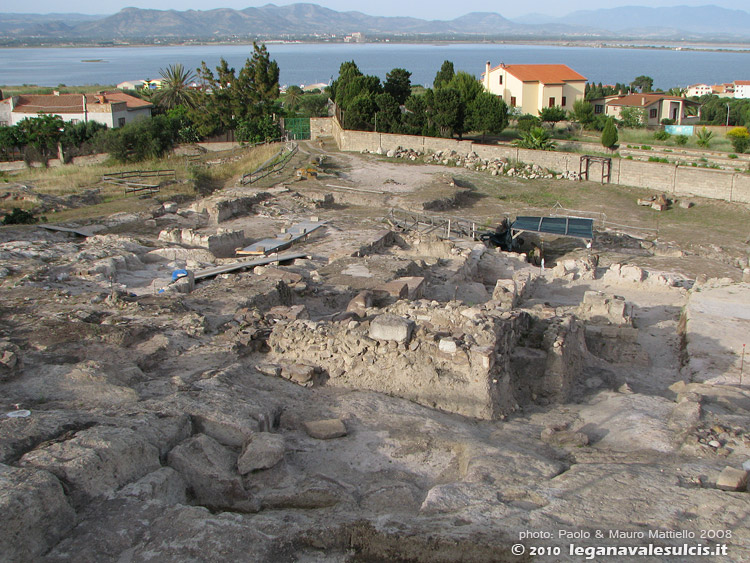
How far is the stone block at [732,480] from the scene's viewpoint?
5754 millimetres

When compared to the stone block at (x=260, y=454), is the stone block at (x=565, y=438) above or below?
below

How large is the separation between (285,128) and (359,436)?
35.1m

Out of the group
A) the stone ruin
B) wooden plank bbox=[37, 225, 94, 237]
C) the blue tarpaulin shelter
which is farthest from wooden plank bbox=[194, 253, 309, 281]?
the blue tarpaulin shelter

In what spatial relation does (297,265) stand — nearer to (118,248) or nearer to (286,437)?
(118,248)

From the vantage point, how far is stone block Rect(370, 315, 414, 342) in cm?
827

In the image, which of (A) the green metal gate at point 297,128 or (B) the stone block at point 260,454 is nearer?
(B) the stone block at point 260,454

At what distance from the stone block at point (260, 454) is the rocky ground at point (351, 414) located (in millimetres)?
19

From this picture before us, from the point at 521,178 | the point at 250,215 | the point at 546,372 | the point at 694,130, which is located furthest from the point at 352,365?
the point at 694,130

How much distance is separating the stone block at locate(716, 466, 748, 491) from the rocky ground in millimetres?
28

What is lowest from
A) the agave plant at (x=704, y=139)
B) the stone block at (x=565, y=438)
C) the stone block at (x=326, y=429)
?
the stone block at (x=565, y=438)

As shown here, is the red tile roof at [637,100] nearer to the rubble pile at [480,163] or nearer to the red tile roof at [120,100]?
the rubble pile at [480,163]

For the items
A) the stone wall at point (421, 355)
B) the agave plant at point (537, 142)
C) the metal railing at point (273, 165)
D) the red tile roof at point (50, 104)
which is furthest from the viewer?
the red tile roof at point (50, 104)

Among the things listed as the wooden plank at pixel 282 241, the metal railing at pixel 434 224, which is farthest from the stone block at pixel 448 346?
the metal railing at pixel 434 224

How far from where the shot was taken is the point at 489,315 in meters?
8.90
